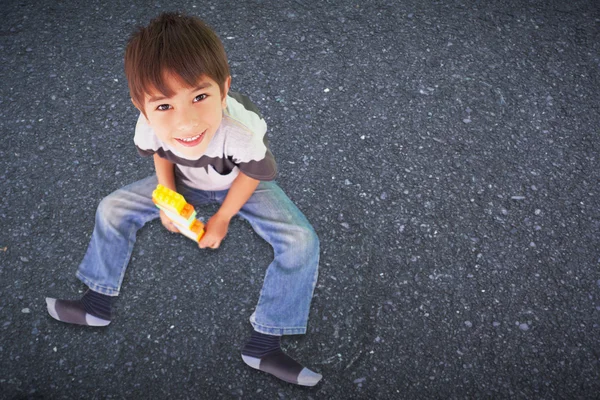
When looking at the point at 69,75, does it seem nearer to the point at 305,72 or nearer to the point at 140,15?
the point at 140,15

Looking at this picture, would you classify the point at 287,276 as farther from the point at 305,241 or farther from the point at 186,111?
the point at 186,111

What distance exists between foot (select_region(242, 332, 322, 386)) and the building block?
42cm

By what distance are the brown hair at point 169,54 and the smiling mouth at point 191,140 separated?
157 mm

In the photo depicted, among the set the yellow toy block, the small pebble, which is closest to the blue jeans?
the yellow toy block

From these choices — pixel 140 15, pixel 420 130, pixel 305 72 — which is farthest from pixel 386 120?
pixel 140 15

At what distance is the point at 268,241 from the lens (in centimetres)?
187

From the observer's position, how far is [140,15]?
8.82 feet

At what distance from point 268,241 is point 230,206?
9.0 inches

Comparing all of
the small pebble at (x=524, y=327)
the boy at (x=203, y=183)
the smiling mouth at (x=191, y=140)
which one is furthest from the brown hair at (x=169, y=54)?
the small pebble at (x=524, y=327)

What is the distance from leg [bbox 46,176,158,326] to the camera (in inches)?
71.1

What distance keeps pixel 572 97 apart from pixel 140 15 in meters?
2.15

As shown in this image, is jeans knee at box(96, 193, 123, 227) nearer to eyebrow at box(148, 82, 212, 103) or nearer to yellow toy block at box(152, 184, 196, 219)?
yellow toy block at box(152, 184, 196, 219)

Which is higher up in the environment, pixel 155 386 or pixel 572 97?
pixel 572 97

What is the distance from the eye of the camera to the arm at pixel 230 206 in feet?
5.45
